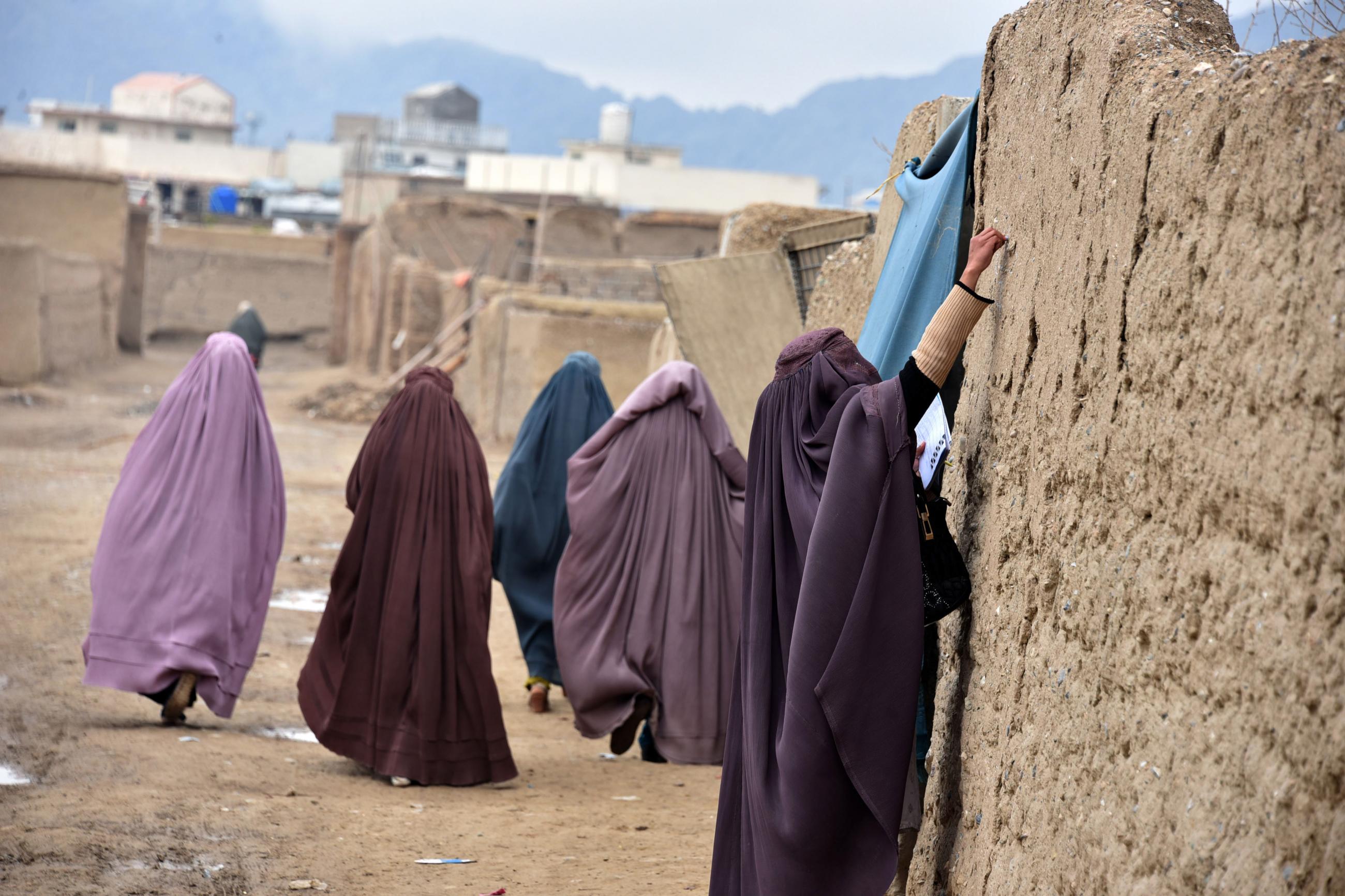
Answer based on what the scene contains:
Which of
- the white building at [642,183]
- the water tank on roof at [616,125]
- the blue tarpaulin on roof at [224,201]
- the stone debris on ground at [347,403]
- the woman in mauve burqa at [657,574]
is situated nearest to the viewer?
the woman in mauve burqa at [657,574]

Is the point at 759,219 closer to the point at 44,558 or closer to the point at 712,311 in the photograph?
the point at 712,311

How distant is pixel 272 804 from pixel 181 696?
3.24ft

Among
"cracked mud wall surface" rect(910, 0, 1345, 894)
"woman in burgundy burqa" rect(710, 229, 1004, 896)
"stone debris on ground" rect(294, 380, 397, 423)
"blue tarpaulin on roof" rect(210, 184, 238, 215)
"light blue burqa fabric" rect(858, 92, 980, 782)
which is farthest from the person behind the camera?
"blue tarpaulin on roof" rect(210, 184, 238, 215)

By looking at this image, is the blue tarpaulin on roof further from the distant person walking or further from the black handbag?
the black handbag

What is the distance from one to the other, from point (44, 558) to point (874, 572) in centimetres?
651

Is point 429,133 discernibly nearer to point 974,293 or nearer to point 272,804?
point 272,804

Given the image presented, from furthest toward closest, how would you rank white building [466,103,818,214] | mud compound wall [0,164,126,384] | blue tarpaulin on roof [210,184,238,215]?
blue tarpaulin on roof [210,184,238,215] < white building [466,103,818,214] < mud compound wall [0,164,126,384]

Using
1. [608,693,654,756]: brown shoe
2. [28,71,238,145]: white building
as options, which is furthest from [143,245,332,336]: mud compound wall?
[28,71,238,145]: white building

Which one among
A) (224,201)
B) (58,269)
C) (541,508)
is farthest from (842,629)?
(224,201)

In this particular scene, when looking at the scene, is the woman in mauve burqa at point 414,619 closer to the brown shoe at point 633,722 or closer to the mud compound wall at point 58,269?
the brown shoe at point 633,722

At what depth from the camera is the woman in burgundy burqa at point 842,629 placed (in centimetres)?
248

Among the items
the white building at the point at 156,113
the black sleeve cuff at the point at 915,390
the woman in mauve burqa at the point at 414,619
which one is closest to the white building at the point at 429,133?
the white building at the point at 156,113

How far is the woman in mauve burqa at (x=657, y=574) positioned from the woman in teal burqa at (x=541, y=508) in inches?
34.6

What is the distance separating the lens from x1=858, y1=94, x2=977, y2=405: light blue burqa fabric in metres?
3.34
